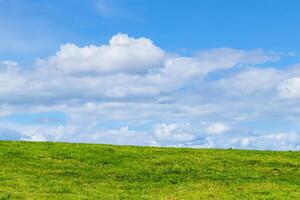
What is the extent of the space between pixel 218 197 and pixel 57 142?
75.7ft

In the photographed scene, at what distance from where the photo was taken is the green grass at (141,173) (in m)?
36.0

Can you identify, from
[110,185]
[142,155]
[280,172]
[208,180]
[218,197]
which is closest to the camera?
[218,197]

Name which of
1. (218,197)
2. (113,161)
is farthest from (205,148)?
(218,197)

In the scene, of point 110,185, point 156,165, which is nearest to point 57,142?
point 156,165

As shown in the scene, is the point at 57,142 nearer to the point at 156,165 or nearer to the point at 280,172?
the point at 156,165

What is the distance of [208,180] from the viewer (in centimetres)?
4203

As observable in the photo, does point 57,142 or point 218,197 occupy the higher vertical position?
Result: point 57,142

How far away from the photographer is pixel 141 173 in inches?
1711

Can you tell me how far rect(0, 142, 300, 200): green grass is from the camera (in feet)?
118

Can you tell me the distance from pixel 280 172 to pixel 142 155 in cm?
1121

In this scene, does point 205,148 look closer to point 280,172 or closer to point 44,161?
point 280,172

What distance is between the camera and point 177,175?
43094 mm

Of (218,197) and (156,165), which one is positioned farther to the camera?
(156,165)

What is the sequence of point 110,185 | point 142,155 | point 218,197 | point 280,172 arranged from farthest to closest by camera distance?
point 142,155
point 280,172
point 110,185
point 218,197
